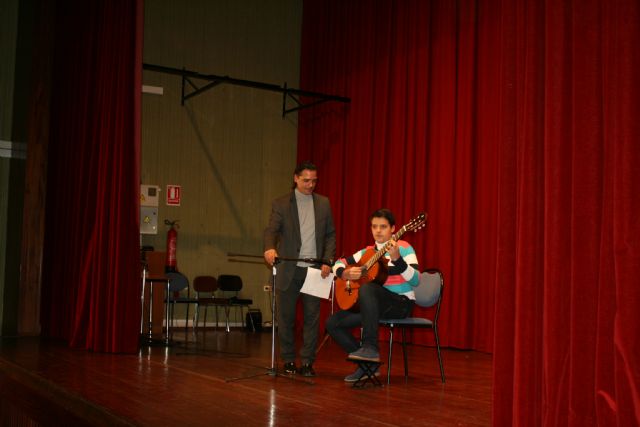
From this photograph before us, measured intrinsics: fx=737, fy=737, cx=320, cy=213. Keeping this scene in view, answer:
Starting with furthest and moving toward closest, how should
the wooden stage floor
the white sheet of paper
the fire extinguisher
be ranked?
the fire extinguisher
the white sheet of paper
the wooden stage floor

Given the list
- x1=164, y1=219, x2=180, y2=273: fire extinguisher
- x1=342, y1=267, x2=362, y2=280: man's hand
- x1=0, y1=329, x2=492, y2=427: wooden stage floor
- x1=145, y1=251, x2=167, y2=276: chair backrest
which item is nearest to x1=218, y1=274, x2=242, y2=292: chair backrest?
x1=164, y1=219, x2=180, y2=273: fire extinguisher

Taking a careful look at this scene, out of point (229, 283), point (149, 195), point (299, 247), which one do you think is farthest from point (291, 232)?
point (229, 283)

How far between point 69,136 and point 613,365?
6788mm

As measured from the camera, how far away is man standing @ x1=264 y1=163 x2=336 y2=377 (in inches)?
199

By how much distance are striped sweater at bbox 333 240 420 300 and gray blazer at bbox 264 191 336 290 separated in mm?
345

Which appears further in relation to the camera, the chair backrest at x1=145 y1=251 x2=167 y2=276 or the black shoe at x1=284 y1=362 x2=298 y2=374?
the chair backrest at x1=145 y1=251 x2=167 y2=276

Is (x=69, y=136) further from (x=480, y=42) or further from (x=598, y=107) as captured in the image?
(x=598, y=107)

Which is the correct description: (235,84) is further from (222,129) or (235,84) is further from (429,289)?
(429,289)

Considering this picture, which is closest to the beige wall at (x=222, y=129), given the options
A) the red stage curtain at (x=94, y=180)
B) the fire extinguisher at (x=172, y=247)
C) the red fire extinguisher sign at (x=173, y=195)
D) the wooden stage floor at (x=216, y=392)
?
the red fire extinguisher sign at (x=173, y=195)

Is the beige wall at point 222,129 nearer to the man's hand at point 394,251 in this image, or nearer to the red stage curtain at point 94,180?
the red stage curtain at point 94,180

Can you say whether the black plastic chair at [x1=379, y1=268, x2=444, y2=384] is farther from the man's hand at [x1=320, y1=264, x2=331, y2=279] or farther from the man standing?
the man standing

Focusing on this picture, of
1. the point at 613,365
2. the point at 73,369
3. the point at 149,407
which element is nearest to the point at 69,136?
the point at 73,369

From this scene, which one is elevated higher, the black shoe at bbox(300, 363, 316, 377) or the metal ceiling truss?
the metal ceiling truss

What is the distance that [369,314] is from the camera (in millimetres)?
4582
